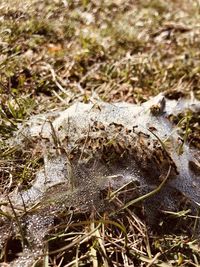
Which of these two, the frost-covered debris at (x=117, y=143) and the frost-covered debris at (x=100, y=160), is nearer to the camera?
the frost-covered debris at (x=100, y=160)

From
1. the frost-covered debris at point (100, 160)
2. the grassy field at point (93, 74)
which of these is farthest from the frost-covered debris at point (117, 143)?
the grassy field at point (93, 74)

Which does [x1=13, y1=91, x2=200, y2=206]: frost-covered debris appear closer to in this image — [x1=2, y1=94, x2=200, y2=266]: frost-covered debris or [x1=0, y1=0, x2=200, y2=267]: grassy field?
[x1=2, y1=94, x2=200, y2=266]: frost-covered debris

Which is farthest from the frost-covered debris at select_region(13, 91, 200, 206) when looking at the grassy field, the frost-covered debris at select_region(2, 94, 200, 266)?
the grassy field

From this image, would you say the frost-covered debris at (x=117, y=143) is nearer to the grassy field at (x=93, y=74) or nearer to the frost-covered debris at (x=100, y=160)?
the frost-covered debris at (x=100, y=160)

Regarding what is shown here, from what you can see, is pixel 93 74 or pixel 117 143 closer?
pixel 117 143

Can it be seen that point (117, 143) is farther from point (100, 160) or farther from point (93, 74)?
point (93, 74)

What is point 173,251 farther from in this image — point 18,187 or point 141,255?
point 18,187

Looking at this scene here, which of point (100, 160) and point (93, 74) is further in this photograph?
point (93, 74)

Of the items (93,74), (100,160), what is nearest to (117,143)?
(100,160)

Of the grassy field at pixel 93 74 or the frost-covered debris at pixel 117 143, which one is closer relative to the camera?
the grassy field at pixel 93 74
